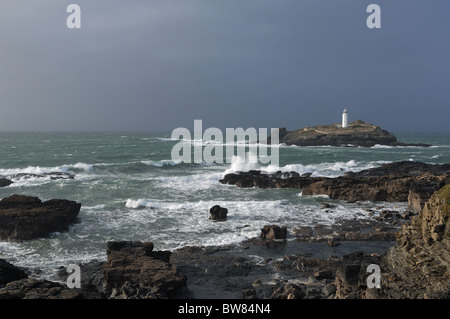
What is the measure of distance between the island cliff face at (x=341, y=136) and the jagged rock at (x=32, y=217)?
76.6m

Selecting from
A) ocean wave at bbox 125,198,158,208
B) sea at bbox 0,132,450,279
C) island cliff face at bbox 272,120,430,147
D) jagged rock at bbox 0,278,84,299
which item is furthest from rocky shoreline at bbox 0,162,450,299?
island cliff face at bbox 272,120,430,147

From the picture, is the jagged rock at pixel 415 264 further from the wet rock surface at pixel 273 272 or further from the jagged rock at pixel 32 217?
the jagged rock at pixel 32 217

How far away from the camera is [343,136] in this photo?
281ft

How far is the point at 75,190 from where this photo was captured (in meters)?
25.9

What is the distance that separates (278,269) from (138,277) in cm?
457

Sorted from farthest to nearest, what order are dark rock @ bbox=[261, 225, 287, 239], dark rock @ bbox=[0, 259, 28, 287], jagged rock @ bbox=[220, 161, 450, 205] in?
jagged rock @ bbox=[220, 161, 450, 205] < dark rock @ bbox=[261, 225, 287, 239] < dark rock @ bbox=[0, 259, 28, 287]

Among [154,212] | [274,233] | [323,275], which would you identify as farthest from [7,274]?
[154,212]

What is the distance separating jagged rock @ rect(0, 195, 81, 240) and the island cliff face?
76.6 m

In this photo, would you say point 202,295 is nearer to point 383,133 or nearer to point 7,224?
point 7,224

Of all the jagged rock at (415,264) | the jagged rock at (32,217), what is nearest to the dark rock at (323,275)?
the jagged rock at (415,264)

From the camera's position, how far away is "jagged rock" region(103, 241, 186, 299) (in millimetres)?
8352

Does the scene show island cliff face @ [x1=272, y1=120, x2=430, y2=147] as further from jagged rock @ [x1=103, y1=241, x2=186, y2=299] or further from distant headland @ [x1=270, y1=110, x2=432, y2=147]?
jagged rock @ [x1=103, y1=241, x2=186, y2=299]
